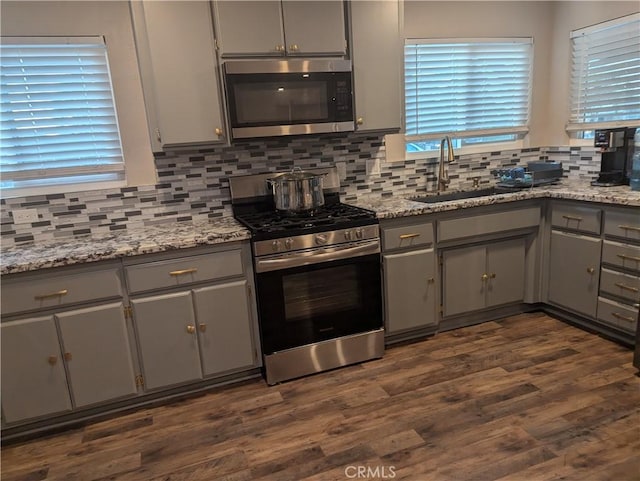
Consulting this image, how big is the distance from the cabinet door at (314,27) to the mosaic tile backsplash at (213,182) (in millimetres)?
542

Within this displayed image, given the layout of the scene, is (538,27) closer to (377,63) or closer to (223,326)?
Answer: (377,63)

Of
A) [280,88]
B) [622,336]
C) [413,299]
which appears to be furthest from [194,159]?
[622,336]

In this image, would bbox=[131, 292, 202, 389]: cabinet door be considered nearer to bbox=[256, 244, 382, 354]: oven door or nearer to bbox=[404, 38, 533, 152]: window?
bbox=[256, 244, 382, 354]: oven door

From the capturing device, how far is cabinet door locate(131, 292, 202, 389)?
2.44m

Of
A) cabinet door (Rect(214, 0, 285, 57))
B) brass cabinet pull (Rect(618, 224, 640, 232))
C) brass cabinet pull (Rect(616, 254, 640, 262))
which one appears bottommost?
brass cabinet pull (Rect(616, 254, 640, 262))

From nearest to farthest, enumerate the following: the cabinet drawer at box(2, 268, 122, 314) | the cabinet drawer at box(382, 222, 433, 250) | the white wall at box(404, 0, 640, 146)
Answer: the cabinet drawer at box(2, 268, 122, 314) < the cabinet drawer at box(382, 222, 433, 250) < the white wall at box(404, 0, 640, 146)

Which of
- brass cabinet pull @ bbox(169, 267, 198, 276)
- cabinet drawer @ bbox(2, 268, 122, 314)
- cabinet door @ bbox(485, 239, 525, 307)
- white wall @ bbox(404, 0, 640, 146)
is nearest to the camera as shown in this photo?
cabinet drawer @ bbox(2, 268, 122, 314)

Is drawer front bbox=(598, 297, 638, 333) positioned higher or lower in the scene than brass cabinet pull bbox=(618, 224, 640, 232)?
lower

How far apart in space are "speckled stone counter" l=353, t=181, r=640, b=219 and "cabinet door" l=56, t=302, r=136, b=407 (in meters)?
1.61

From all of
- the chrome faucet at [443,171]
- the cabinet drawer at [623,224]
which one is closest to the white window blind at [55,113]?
the chrome faucet at [443,171]

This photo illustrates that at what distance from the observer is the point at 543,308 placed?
349 centimetres

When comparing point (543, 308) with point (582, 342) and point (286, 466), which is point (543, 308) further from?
point (286, 466)

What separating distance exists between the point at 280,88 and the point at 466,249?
1.63 m

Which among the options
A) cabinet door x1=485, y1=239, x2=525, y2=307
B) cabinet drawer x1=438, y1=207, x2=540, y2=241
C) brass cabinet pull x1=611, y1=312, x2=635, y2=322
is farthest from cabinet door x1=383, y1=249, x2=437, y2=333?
brass cabinet pull x1=611, y1=312, x2=635, y2=322
